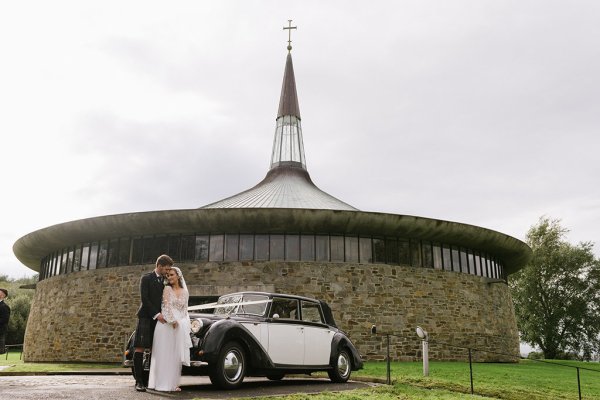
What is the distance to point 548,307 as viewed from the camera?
135 ft

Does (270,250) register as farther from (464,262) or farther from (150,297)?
(150,297)

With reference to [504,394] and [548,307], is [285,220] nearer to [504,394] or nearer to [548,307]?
[504,394]

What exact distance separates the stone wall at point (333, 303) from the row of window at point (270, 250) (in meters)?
0.37

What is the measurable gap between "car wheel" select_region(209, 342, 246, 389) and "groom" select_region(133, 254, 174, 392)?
1.02 metres

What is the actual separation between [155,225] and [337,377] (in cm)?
1223

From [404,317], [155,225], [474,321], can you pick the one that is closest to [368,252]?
[404,317]

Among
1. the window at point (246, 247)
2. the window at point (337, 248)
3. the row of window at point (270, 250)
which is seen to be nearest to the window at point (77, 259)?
the row of window at point (270, 250)

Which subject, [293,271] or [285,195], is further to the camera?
[285,195]

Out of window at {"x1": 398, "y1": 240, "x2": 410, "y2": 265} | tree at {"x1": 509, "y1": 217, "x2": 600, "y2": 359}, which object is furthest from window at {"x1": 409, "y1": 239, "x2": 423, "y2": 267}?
tree at {"x1": 509, "y1": 217, "x2": 600, "y2": 359}

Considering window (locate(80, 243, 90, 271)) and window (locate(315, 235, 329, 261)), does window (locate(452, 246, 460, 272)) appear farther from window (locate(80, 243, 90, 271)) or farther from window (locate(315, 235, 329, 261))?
window (locate(80, 243, 90, 271))

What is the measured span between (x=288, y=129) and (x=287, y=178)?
464cm

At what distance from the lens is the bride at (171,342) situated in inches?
302

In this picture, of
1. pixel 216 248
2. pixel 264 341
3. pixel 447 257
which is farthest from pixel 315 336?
pixel 447 257

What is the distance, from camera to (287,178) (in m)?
30.5
